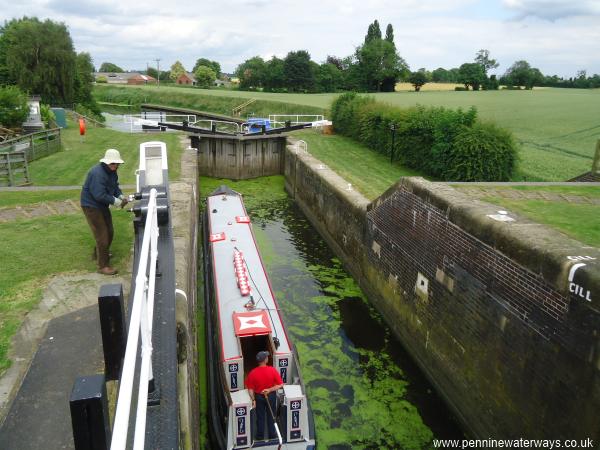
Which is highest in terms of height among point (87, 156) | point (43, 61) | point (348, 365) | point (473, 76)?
point (473, 76)

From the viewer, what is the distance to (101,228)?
7656mm

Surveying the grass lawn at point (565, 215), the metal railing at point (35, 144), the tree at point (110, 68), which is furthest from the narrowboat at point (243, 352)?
the tree at point (110, 68)

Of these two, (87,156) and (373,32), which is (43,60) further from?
(373,32)

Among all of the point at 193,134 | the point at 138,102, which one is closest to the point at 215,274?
the point at 193,134

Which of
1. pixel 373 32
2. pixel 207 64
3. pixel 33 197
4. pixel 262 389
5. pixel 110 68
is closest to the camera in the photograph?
pixel 262 389

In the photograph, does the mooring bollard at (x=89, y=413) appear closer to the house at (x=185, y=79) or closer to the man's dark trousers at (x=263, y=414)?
the man's dark trousers at (x=263, y=414)

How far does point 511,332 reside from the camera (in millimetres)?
6641

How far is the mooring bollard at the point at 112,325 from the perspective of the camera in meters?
2.74

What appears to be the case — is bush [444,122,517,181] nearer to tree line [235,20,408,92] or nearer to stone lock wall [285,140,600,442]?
stone lock wall [285,140,600,442]

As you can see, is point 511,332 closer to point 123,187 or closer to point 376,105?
point 123,187

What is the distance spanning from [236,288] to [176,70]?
150m

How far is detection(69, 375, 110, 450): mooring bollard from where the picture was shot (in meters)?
1.85

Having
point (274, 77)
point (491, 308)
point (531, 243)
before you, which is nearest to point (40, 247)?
point (491, 308)

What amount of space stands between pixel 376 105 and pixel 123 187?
1678cm
